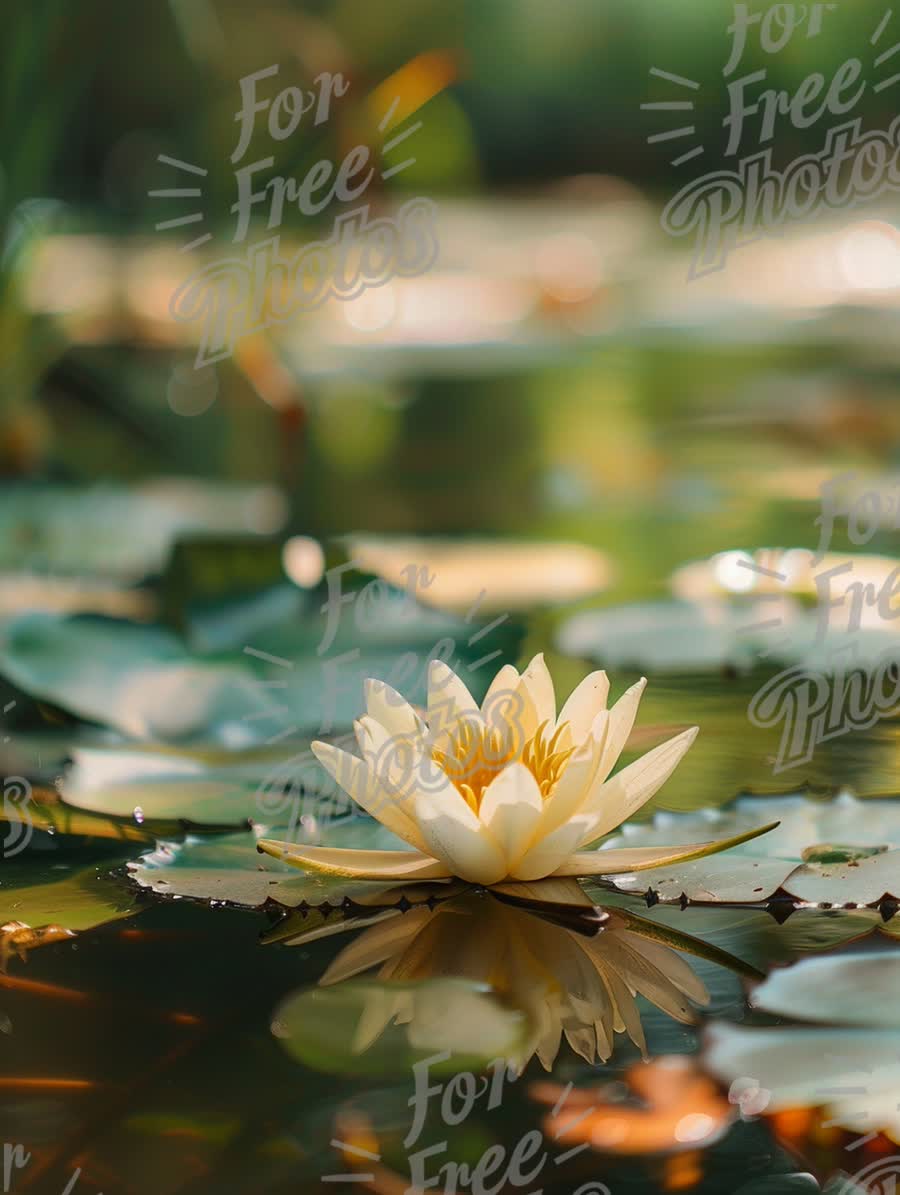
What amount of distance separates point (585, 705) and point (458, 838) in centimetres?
13

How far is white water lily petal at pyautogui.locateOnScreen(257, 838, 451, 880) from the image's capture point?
0.92 meters

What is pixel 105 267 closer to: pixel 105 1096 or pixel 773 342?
pixel 773 342

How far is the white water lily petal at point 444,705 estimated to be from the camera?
942 mm

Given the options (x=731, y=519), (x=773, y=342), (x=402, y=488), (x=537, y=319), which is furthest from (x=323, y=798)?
(x=537, y=319)

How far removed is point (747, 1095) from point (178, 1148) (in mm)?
270

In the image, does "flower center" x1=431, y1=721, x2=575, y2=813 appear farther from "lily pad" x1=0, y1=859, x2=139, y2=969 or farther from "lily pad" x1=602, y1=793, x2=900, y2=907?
"lily pad" x1=0, y1=859, x2=139, y2=969

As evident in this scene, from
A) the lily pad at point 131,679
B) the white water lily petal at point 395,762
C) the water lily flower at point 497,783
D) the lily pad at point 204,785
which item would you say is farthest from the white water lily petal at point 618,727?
the lily pad at point 131,679

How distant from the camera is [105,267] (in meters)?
4.89

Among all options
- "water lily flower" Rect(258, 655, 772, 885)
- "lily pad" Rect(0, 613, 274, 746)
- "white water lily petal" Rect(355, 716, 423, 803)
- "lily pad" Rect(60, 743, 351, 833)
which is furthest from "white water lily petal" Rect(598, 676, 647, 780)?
"lily pad" Rect(0, 613, 274, 746)

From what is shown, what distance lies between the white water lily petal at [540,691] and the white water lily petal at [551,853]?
92mm

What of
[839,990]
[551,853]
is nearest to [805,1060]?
[839,990]

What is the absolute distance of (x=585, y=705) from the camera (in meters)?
0.95

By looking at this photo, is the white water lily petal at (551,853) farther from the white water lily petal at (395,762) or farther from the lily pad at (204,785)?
the lily pad at (204,785)

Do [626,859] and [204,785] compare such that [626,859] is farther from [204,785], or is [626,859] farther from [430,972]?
[204,785]
